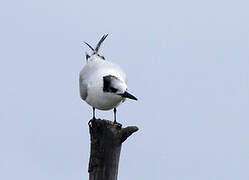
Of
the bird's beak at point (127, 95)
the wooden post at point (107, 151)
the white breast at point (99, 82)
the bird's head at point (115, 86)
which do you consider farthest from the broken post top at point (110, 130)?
the white breast at point (99, 82)

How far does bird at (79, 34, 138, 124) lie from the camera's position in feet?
56.3

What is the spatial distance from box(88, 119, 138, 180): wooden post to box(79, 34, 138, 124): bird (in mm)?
2042

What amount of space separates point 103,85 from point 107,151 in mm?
3212

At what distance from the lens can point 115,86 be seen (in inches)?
674

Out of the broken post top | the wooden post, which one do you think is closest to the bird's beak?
the broken post top

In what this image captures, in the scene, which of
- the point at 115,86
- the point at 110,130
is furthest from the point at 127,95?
the point at 110,130

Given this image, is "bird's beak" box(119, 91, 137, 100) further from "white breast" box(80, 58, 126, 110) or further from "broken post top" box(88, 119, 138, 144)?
"broken post top" box(88, 119, 138, 144)

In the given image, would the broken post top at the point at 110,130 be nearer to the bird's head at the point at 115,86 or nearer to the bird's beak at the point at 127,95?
the bird's beak at the point at 127,95

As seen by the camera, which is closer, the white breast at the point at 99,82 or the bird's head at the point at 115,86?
the bird's head at the point at 115,86

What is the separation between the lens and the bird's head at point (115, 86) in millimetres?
16953

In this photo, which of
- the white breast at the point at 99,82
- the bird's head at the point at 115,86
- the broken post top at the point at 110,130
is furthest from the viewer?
the white breast at the point at 99,82

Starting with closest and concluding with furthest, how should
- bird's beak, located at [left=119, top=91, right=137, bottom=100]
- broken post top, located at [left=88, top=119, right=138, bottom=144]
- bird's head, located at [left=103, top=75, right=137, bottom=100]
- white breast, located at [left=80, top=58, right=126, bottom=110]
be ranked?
broken post top, located at [left=88, top=119, right=138, bottom=144] < bird's beak, located at [left=119, top=91, right=137, bottom=100] < bird's head, located at [left=103, top=75, right=137, bottom=100] < white breast, located at [left=80, top=58, right=126, bottom=110]

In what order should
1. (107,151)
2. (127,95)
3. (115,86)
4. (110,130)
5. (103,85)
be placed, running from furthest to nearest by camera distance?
(103,85) → (115,86) → (127,95) → (110,130) → (107,151)

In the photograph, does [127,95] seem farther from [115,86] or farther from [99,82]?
[99,82]
